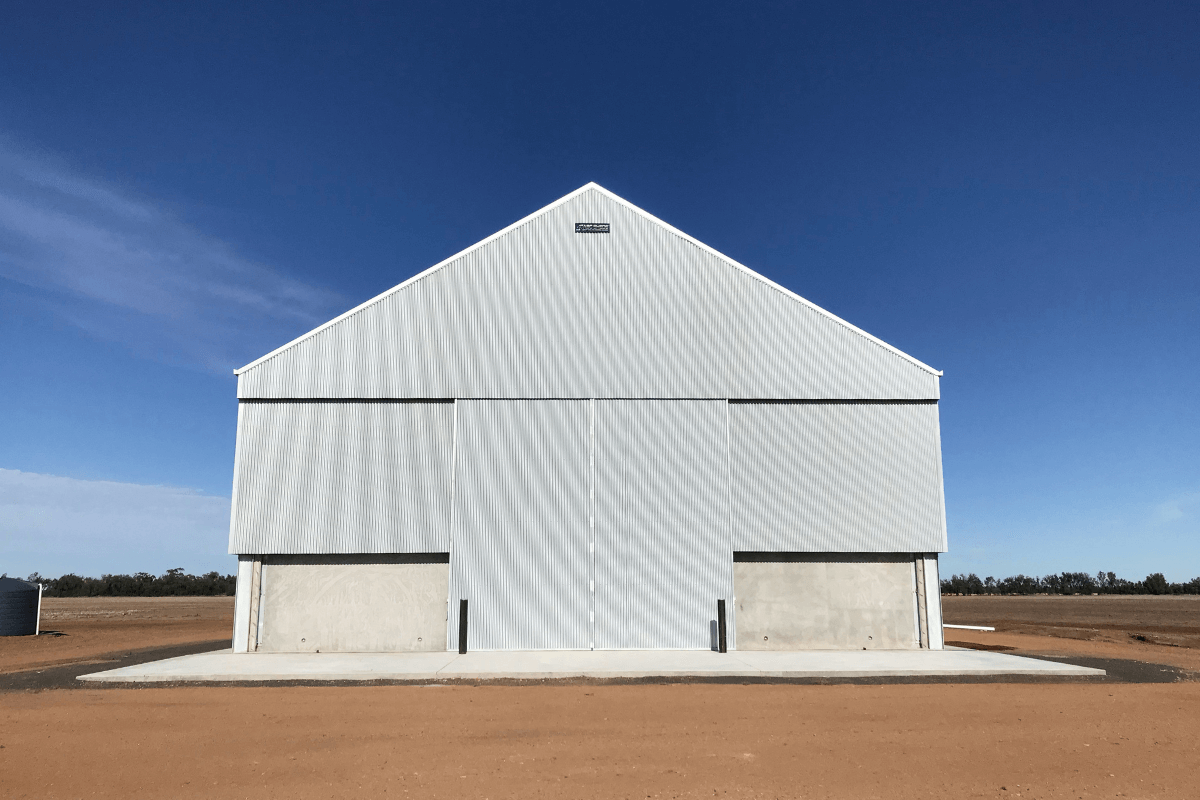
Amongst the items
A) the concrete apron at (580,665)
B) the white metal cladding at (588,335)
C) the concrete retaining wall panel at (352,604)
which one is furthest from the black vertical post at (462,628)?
the white metal cladding at (588,335)

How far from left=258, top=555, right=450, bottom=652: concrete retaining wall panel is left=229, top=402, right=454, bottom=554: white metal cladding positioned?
0.55m

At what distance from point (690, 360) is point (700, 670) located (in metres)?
8.98

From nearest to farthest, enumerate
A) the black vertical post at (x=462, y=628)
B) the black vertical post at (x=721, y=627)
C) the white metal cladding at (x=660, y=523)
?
the black vertical post at (x=462, y=628) < the black vertical post at (x=721, y=627) < the white metal cladding at (x=660, y=523)

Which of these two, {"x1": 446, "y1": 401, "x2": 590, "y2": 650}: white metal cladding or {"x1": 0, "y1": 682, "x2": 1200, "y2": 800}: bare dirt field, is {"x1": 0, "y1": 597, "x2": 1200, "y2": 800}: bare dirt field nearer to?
{"x1": 0, "y1": 682, "x2": 1200, "y2": 800}: bare dirt field

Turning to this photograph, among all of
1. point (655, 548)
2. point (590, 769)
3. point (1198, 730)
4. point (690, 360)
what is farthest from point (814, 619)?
point (590, 769)

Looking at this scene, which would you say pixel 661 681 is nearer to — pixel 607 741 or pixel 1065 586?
pixel 607 741

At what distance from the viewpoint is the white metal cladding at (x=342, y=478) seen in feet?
63.4

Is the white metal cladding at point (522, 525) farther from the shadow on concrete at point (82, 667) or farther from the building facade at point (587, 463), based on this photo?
the shadow on concrete at point (82, 667)

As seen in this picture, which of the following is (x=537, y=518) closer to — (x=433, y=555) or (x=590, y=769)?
(x=433, y=555)

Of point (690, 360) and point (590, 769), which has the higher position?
point (690, 360)

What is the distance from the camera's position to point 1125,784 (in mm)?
7531

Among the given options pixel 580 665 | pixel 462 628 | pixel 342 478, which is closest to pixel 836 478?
pixel 580 665

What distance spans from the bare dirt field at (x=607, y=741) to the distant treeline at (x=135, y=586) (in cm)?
7111

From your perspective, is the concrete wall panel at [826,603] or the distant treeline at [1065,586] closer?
the concrete wall panel at [826,603]
